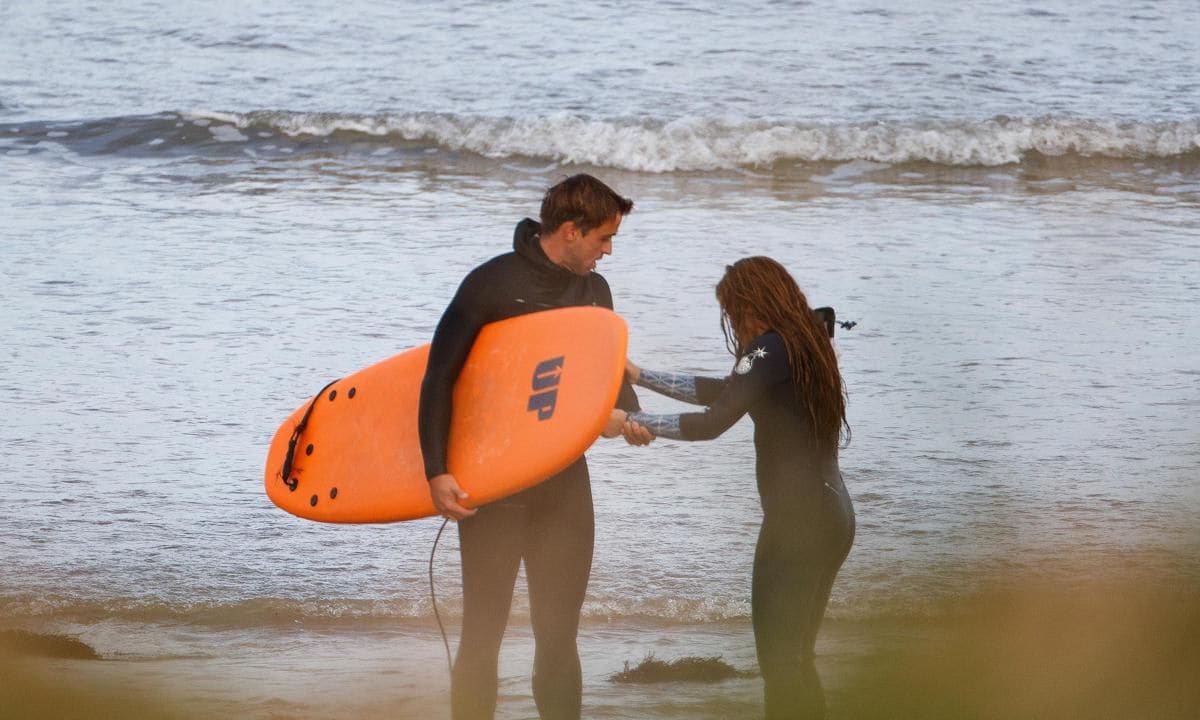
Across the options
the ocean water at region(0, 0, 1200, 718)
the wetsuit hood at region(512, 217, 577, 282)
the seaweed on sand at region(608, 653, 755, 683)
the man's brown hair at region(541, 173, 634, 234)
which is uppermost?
the man's brown hair at region(541, 173, 634, 234)

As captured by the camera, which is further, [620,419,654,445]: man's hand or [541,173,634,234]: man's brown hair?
[620,419,654,445]: man's hand

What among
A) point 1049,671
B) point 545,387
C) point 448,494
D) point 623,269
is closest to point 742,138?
point 623,269

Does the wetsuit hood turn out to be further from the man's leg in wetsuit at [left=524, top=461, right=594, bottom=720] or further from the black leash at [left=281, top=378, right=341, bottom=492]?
the black leash at [left=281, top=378, right=341, bottom=492]

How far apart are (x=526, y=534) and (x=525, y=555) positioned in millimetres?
46

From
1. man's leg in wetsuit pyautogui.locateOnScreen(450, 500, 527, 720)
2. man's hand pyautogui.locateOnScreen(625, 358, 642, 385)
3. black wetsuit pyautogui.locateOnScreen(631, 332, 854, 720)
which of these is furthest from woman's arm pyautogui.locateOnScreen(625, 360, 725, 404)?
man's leg in wetsuit pyautogui.locateOnScreen(450, 500, 527, 720)

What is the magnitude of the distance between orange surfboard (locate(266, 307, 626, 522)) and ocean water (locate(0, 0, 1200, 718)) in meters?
0.73

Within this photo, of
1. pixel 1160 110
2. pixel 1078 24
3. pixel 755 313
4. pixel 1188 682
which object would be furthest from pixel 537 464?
pixel 1078 24

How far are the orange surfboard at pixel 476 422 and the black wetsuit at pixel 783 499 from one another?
0.81ft

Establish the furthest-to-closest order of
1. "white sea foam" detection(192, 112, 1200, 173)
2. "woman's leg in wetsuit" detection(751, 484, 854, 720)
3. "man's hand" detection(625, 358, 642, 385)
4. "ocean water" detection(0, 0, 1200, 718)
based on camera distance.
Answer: "white sea foam" detection(192, 112, 1200, 173) < "ocean water" detection(0, 0, 1200, 718) < "man's hand" detection(625, 358, 642, 385) < "woman's leg in wetsuit" detection(751, 484, 854, 720)

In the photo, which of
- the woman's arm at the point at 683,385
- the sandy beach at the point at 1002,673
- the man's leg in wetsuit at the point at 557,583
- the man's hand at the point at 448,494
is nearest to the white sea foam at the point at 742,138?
the woman's arm at the point at 683,385

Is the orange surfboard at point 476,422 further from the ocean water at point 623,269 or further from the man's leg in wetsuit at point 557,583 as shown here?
the ocean water at point 623,269

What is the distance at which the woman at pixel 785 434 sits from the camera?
2963 mm

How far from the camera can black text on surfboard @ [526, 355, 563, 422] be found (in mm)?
2945

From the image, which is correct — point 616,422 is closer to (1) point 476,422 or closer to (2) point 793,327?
(1) point 476,422
